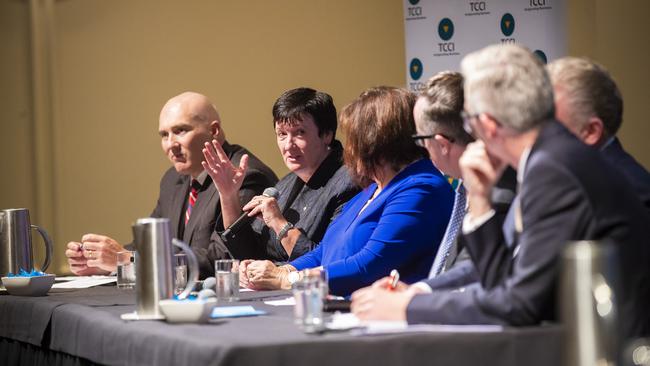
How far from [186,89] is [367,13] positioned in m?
1.36

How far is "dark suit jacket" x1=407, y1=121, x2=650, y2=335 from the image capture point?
1953 millimetres

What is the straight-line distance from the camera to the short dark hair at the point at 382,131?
10.8ft

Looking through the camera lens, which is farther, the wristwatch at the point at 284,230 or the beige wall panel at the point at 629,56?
the beige wall panel at the point at 629,56

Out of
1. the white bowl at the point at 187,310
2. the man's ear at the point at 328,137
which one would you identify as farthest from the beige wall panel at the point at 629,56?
the white bowl at the point at 187,310

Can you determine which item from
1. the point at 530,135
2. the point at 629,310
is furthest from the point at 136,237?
the point at 629,310

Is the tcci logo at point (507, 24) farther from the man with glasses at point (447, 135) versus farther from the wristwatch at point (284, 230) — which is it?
the man with glasses at point (447, 135)

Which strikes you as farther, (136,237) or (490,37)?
(490,37)

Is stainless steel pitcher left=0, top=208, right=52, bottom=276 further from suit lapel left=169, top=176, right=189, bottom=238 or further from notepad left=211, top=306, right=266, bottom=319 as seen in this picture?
notepad left=211, top=306, right=266, bottom=319

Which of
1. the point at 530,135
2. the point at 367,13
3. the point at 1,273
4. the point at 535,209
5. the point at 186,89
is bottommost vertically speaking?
the point at 1,273

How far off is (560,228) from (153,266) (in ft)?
3.68

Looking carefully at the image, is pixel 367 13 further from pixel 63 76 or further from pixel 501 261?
pixel 501 261

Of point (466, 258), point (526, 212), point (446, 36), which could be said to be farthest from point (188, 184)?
point (526, 212)

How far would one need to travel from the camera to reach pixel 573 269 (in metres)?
1.43

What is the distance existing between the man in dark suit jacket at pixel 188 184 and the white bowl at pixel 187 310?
1896 millimetres
